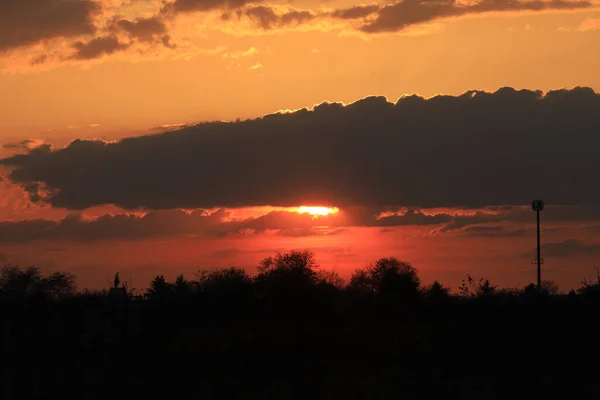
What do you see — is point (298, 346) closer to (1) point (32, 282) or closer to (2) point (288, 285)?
(2) point (288, 285)

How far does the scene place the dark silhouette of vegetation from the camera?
141 feet

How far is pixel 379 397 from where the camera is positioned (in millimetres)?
40188

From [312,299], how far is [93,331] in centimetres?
2001

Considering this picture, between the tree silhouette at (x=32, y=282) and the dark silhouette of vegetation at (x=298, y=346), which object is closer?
the dark silhouette of vegetation at (x=298, y=346)

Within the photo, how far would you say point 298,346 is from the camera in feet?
→ 171

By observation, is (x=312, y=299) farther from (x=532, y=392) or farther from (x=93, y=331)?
(x=532, y=392)

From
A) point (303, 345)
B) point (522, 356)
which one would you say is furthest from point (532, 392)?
point (303, 345)

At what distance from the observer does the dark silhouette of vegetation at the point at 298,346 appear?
4306cm

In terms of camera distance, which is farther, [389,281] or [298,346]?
[389,281]

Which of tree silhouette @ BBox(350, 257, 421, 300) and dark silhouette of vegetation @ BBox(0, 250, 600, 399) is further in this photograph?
tree silhouette @ BBox(350, 257, 421, 300)

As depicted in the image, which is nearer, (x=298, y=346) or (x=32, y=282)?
(x=298, y=346)

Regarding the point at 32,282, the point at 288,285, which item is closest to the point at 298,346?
the point at 288,285

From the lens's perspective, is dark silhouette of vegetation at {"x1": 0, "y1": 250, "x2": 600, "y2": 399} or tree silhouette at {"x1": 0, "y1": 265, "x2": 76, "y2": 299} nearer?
dark silhouette of vegetation at {"x1": 0, "y1": 250, "x2": 600, "y2": 399}

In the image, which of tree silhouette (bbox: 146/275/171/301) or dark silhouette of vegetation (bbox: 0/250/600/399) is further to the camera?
tree silhouette (bbox: 146/275/171/301)
